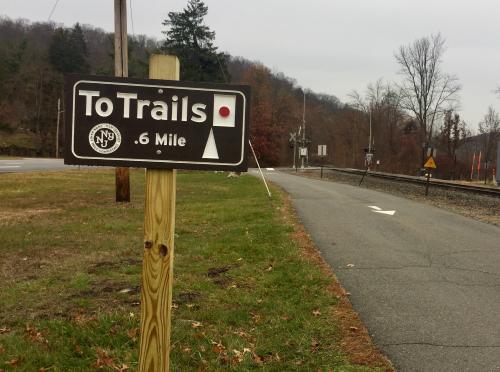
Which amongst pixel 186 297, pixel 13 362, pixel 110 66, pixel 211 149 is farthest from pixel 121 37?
pixel 110 66

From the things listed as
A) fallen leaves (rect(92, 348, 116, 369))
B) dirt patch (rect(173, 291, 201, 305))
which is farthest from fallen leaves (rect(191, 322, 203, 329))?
fallen leaves (rect(92, 348, 116, 369))

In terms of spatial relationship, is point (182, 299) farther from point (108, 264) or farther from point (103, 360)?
point (108, 264)

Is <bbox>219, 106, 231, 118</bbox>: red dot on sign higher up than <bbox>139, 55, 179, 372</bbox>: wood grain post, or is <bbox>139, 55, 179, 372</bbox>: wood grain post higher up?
<bbox>219, 106, 231, 118</bbox>: red dot on sign

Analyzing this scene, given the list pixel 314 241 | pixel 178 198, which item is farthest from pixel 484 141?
pixel 314 241

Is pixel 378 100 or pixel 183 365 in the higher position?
pixel 378 100

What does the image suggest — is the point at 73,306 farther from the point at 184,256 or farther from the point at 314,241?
the point at 314,241

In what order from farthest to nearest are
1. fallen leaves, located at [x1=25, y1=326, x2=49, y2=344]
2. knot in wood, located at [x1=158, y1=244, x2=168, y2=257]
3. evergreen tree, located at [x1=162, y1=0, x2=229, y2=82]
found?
evergreen tree, located at [x1=162, y1=0, x2=229, y2=82] < fallen leaves, located at [x1=25, y1=326, x2=49, y2=344] < knot in wood, located at [x1=158, y1=244, x2=168, y2=257]

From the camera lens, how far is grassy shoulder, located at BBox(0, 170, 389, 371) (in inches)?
159

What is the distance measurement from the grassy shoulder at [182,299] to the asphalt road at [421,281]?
16.4 inches

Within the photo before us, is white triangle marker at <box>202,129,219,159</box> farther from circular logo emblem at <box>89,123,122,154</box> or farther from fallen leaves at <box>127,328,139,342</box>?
fallen leaves at <box>127,328,139,342</box>

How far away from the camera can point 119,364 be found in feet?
12.7

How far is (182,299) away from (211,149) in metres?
3.32

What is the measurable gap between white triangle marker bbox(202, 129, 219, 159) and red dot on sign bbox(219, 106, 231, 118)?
0.10 m

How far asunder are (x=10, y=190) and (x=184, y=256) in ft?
37.7
